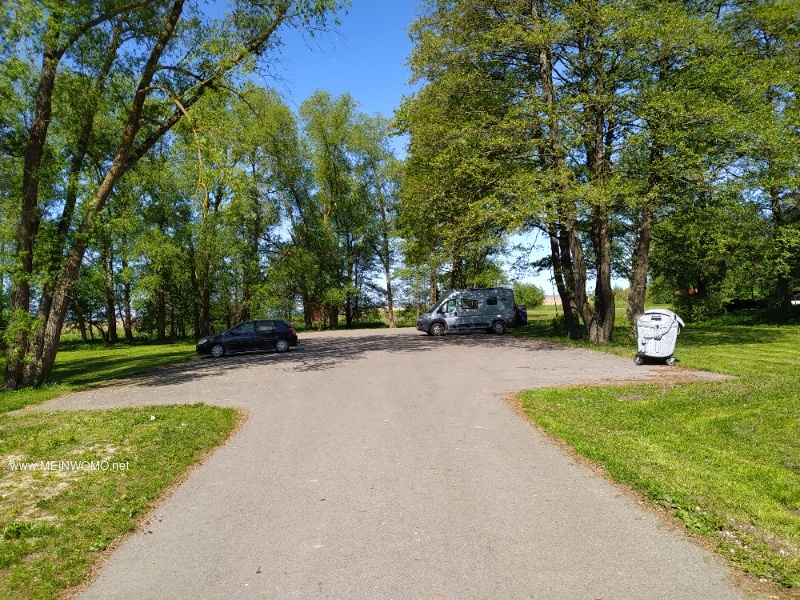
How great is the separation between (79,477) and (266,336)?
15.8 m

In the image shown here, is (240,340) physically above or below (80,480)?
above

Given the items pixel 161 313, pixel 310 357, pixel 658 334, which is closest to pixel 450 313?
pixel 310 357

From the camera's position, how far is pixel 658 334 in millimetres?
13477

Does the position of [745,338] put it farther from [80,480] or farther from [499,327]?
[80,480]

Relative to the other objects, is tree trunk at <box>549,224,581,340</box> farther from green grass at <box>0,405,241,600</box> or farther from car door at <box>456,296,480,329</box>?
green grass at <box>0,405,241,600</box>

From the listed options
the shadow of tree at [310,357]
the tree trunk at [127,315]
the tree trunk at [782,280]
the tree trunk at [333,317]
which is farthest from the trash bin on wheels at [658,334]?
the tree trunk at [127,315]

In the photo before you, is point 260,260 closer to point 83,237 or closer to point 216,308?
point 216,308

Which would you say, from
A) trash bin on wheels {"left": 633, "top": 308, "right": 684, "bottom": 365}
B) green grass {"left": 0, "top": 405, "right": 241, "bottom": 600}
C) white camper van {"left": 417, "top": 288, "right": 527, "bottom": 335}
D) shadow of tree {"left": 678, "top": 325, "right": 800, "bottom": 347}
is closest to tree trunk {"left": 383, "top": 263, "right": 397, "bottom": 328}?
white camper van {"left": 417, "top": 288, "right": 527, "bottom": 335}

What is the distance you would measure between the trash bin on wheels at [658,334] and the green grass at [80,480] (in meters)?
10.5

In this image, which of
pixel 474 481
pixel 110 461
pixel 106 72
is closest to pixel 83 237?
pixel 106 72

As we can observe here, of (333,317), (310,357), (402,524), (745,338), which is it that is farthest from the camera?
(333,317)

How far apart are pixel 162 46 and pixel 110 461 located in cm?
1343

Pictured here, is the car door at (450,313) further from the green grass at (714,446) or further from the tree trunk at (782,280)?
the tree trunk at (782,280)

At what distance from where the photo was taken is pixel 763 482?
541 centimetres
